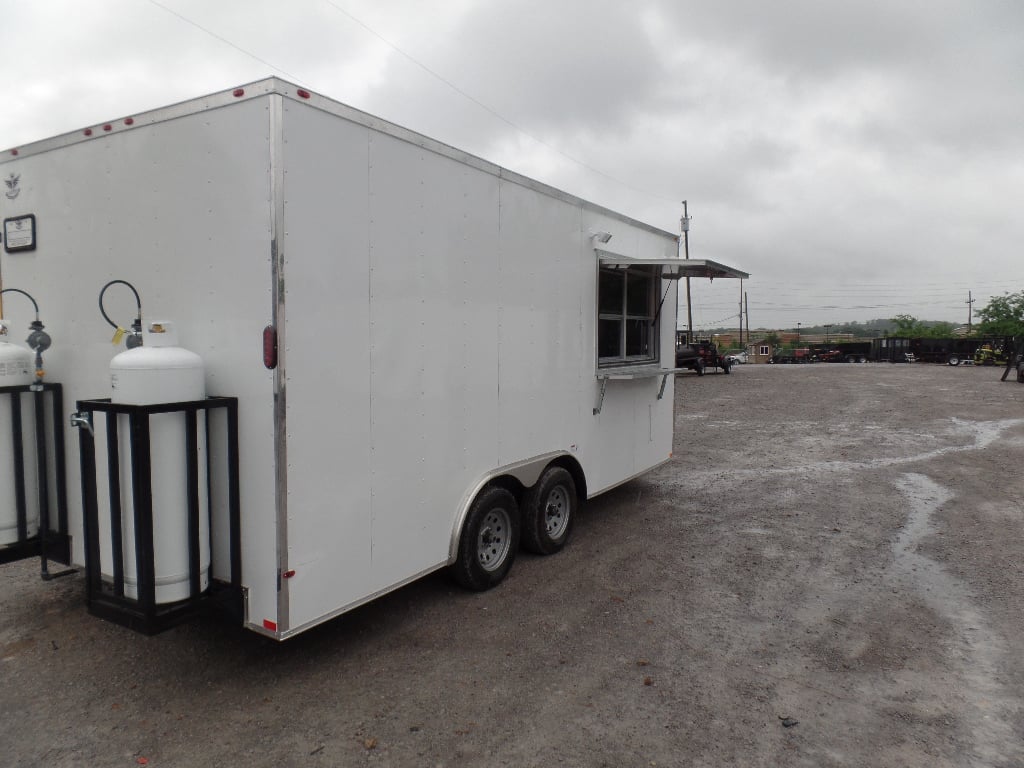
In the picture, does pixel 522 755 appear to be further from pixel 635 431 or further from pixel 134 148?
pixel 635 431

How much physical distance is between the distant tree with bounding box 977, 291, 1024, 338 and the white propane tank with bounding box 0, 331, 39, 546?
6540 cm

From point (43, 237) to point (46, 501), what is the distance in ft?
5.37

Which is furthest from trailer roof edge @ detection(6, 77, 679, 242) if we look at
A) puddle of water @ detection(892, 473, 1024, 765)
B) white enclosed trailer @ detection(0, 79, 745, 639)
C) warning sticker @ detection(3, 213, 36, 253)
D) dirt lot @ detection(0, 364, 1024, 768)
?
puddle of water @ detection(892, 473, 1024, 765)

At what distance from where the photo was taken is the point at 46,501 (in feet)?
12.8

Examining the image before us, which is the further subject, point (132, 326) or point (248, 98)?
point (132, 326)

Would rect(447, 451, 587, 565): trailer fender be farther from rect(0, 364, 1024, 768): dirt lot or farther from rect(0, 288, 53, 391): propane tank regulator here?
rect(0, 288, 53, 391): propane tank regulator

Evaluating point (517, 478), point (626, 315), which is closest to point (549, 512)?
point (517, 478)

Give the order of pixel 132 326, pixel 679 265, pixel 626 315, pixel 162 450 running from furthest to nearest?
1. pixel 626 315
2. pixel 679 265
3. pixel 132 326
4. pixel 162 450

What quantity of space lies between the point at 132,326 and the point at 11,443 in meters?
1.00

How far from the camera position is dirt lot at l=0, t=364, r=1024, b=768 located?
9.79 ft

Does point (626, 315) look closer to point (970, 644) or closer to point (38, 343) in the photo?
point (970, 644)

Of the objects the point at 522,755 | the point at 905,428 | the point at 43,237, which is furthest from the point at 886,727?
the point at 905,428

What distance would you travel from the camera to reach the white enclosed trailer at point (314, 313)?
3.13 metres

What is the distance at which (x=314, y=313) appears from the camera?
10.6 ft
